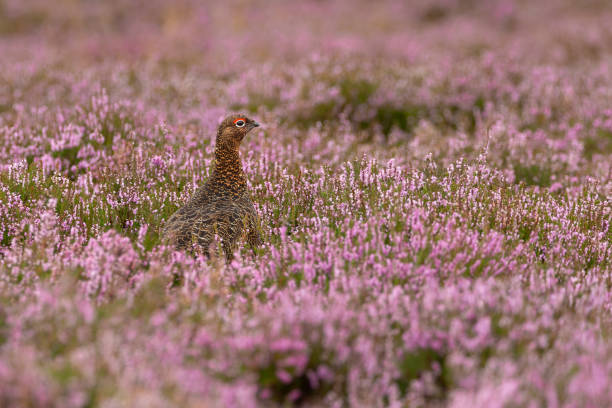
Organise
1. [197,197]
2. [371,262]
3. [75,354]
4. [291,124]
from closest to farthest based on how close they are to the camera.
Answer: [75,354]
[371,262]
[197,197]
[291,124]

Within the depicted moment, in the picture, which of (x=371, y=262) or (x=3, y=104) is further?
(x=3, y=104)

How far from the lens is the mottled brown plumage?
3.45 metres

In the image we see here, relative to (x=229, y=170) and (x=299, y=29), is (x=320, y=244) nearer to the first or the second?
(x=229, y=170)

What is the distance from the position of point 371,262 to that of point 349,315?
2.11 ft

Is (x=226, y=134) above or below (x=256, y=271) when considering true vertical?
above

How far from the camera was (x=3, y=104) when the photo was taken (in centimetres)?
722

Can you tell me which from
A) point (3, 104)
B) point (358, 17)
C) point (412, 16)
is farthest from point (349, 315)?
point (412, 16)

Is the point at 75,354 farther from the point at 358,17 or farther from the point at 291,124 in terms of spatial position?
the point at 358,17

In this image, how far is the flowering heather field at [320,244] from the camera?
2.23 m

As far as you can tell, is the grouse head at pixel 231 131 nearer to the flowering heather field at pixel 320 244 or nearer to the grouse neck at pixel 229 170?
the grouse neck at pixel 229 170

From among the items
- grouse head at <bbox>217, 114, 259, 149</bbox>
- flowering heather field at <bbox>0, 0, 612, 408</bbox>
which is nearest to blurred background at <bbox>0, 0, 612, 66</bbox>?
flowering heather field at <bbox>0, 0, 612, 408</bbox>

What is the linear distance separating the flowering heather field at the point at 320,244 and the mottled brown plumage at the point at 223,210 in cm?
14

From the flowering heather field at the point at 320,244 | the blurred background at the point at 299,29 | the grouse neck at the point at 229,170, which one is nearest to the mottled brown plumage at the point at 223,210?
the grouse neck at the point at 229,170

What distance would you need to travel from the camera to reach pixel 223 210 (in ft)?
12.0
